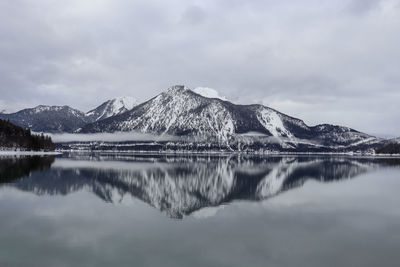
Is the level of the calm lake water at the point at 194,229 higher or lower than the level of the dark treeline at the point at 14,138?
lower

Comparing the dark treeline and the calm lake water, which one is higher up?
the dark treeline

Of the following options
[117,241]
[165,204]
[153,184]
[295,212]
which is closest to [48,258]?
[117,241]

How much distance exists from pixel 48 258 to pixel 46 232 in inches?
288

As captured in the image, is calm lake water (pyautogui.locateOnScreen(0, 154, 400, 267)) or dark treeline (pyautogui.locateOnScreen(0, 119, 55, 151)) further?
dark treeline (pyautogui.locateOnScreen(0, 119, 55, 151))

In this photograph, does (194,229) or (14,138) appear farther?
(14,138)

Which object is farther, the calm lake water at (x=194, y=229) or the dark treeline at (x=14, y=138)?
the dark treeline at (x=14, y=138)

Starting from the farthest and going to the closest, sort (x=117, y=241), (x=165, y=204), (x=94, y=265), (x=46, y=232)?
(x=165, y=204) → (x=46, y=232) → (x=117, y=241) → (x=94, y=265)

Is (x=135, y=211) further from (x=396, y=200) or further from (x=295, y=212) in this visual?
(x=396, y=200)

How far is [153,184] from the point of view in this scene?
66.6 m

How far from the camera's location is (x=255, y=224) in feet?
105

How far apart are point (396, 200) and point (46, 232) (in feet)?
152

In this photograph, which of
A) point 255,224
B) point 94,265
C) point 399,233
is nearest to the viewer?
point 94,265

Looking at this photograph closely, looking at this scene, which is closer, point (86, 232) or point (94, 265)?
point (94, 265)

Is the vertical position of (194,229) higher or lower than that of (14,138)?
lower
